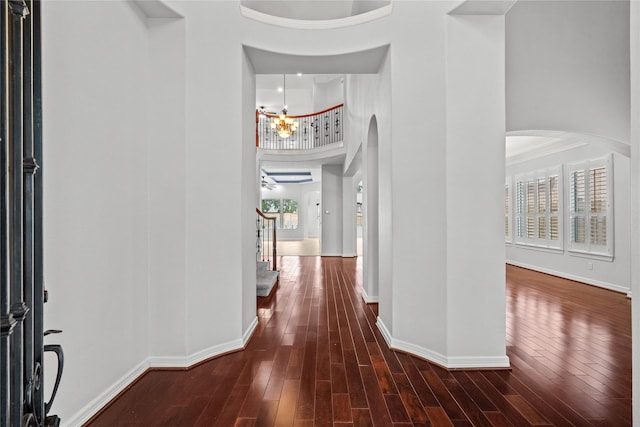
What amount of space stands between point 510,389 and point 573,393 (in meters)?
0.40

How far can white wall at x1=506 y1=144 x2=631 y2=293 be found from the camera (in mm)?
4844

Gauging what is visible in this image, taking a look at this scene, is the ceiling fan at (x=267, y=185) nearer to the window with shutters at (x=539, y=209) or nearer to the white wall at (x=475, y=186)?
the window with shutters at (x=539, y=209)

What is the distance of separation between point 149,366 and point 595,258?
6.92 metres

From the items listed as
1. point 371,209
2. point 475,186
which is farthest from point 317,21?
point 371,209

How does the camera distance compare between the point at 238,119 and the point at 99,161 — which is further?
the point at 238,119

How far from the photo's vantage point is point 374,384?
2.17 meters

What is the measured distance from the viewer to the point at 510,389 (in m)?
2.12

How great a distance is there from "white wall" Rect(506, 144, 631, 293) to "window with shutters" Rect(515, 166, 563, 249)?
0.48ft

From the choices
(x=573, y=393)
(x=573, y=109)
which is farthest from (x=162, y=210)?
(x=573, y=109)

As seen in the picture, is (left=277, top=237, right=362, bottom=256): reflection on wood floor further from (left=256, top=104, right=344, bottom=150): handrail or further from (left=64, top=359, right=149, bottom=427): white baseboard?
(left=64, top=359, right=149, bottom=427): white baseboard

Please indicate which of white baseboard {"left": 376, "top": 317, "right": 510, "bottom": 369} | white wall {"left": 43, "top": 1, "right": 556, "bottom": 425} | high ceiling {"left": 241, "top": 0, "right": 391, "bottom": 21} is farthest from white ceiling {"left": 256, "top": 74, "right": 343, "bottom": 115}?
white baseboard {"left": 376, "top": 317, "right": 510, "bottom": 369}

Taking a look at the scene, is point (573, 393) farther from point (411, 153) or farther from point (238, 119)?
point (238, 119)

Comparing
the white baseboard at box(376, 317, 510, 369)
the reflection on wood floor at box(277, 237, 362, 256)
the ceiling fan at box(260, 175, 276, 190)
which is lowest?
the reflection on wood floor at box(277, 237, 362, 256)

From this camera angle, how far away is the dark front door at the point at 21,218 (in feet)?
3.30
